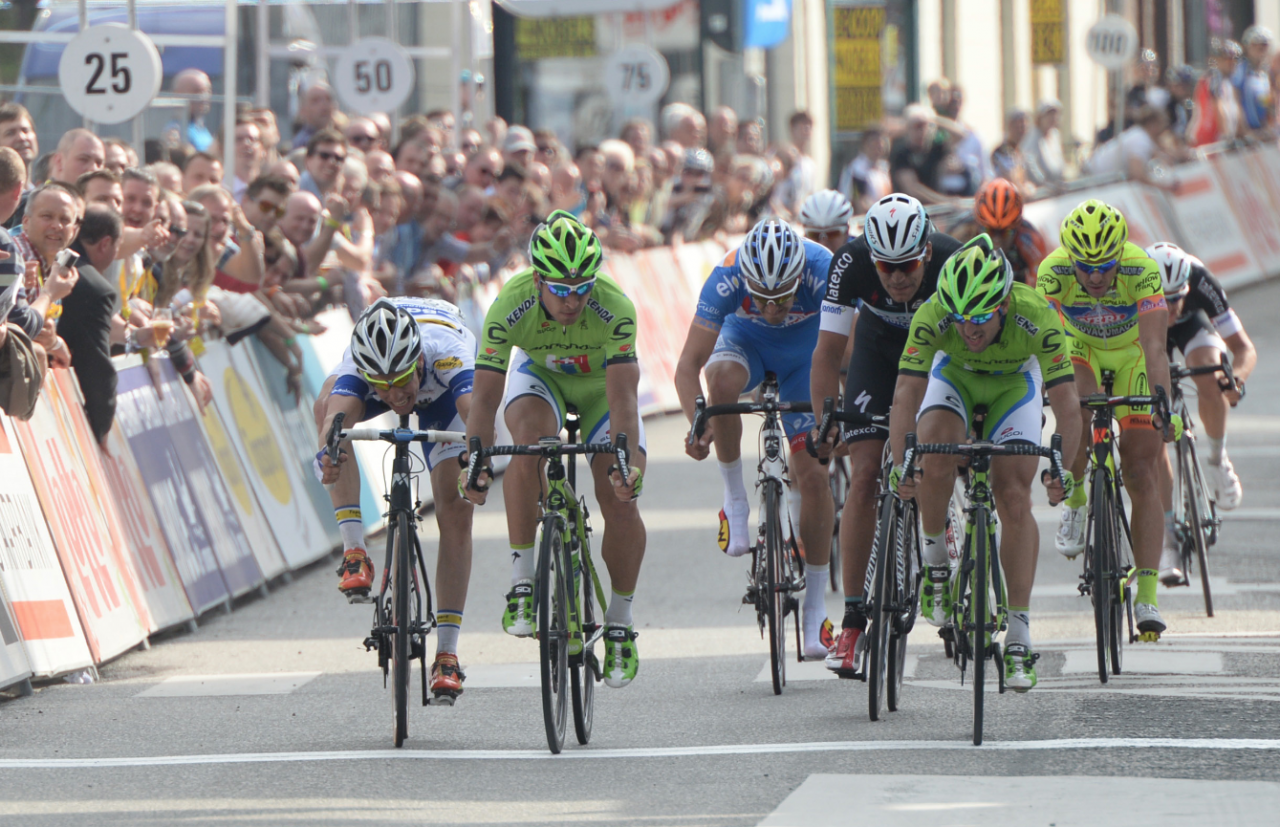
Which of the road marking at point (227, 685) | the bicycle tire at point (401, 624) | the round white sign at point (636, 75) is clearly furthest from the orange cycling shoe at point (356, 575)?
the round white sign at point (636, 75)

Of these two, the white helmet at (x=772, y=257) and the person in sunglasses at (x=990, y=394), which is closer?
the person in sunglasses at (x=990, y=394)

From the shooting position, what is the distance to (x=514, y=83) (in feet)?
101

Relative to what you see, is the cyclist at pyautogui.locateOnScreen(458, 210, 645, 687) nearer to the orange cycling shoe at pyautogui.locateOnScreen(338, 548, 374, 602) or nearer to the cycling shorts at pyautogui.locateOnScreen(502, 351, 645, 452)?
the cycling shorts at pyautogui.locateOnScreen(502, 351, 645, 452)

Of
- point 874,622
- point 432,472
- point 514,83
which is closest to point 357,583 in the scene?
point 432,472

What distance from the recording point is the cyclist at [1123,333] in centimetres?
949

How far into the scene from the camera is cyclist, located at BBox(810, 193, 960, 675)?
8555 millimetres

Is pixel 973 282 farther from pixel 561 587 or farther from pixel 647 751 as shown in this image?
pixel 647 751

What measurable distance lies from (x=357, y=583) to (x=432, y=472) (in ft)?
2.29

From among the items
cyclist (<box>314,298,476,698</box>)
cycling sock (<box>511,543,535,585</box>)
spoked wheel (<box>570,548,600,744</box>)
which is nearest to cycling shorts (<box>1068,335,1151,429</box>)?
spoked wheel (<box>570,548,600,744</box>)

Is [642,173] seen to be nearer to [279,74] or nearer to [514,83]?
[279,74]

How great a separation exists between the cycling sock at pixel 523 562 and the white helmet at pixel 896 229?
1816 millimetres

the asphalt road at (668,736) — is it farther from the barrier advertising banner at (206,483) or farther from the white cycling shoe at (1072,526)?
the white cycling shoe at (1072,526)

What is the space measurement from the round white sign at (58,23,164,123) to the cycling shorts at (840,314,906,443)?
5535 millimetres

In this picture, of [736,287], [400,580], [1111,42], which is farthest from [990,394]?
[1111,42]
